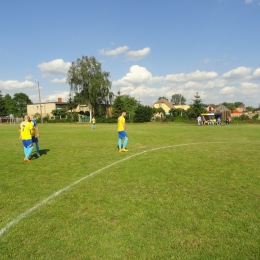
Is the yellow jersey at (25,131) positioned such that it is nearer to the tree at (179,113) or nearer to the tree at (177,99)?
the tree at (179,113)

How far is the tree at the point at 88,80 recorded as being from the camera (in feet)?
197

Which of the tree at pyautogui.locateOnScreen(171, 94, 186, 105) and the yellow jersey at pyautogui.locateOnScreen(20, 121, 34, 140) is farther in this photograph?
the tree at pyautogui.locateOnScreen(171, 94, 186, 105)

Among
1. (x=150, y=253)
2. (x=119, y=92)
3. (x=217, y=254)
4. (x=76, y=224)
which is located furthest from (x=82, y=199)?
(x=119, y=92)

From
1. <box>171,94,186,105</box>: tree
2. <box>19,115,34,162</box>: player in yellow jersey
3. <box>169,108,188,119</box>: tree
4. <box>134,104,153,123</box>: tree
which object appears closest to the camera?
<box>19,115,34,162</box>: player in yellow jersey

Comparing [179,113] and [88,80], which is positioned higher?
[88,80]

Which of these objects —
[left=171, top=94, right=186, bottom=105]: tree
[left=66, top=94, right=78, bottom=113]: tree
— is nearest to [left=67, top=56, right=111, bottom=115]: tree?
[left=66, top=94, right=78, bottom=113]: tree

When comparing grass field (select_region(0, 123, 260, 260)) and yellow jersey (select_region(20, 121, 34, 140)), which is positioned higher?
yellow jersey (select_region(20, 121, 34, 140))

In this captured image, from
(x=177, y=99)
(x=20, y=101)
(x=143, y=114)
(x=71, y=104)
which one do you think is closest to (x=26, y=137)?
(x=143, y=114)

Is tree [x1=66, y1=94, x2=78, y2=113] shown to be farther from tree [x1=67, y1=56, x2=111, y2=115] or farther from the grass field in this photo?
the grass field

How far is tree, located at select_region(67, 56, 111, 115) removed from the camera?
6019 centimetres

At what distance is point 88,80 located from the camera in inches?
2394

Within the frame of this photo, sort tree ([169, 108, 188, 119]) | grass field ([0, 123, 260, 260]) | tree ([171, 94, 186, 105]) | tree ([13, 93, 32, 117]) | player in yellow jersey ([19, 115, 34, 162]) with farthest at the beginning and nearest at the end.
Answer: tree ([171, 94, 186, 105])
tree ([13, 93, 32, 117])
tree ([169, 108, 188, 119])
player in yellow jersey ([19, 115, 34, 162])
grass field ([0, 123, 260, 260])

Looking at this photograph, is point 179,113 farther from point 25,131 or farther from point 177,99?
point 177,99

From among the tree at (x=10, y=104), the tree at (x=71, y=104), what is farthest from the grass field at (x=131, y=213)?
the tree at (x=10, y=104)
